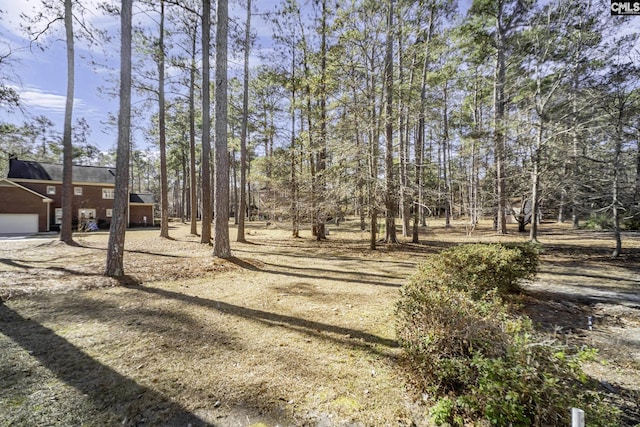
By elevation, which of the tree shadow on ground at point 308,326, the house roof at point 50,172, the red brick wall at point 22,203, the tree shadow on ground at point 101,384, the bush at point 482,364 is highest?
the house roof at point 50,172

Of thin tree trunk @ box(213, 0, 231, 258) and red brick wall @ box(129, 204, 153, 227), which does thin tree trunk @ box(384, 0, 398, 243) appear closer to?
thin tree trunk @ box(213, 0, 231, 258)

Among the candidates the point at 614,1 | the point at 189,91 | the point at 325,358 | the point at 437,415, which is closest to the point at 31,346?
the point at 325,358

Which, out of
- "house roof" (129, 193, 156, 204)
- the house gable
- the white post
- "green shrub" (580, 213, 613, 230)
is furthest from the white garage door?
"green shrub" (580, 213, 613, 230)

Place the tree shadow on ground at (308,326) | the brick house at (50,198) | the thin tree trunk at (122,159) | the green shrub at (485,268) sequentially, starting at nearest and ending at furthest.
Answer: the tree shadow on ground at (308,326) → the green shrub at (485,268) → the thin tree trunk at (122,159) → the brick house at (50,198)

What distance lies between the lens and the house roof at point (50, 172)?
2072 centimetres

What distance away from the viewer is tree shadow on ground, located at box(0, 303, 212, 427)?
2.19 metres

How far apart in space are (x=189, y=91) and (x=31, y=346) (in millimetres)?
13779

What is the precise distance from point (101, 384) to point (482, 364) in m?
3.55

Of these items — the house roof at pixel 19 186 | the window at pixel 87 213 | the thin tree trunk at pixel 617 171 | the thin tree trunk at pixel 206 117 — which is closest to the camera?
the thin tree trunk at pixel 617 171

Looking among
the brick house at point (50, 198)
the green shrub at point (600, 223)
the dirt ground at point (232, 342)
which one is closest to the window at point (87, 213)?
the brick house at point (50, 198)

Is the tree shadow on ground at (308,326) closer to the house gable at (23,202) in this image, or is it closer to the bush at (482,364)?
the bush at (482,364)

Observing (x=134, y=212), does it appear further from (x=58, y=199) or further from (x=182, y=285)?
(x=182, y=285)

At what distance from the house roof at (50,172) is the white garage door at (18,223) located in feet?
13.3

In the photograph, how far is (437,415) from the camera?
6.93 ft
